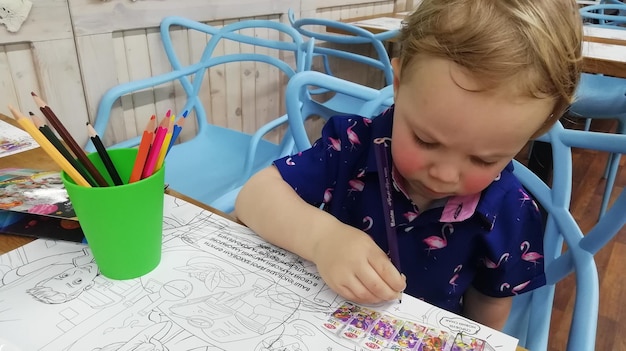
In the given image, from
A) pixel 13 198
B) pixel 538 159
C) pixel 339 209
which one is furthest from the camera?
pixel 538 159

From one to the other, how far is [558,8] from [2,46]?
1176 millimetres

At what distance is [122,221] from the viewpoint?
0.42 metres

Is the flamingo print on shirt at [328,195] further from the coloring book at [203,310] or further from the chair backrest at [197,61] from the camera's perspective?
the chair backrest at [197,61]

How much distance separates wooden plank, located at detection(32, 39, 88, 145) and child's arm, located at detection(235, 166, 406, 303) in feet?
2.92

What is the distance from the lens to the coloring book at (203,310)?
381 millimetres

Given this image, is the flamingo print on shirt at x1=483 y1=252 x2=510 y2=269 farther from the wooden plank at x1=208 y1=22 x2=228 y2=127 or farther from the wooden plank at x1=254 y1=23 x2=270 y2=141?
Answer: the wooden plank at x1=254 y1=23 x2=270 y2=141

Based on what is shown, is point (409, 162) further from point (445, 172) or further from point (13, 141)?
point (13, 141)

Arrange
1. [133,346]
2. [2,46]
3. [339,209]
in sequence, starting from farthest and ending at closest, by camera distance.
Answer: [2,46] → [339,209] → [133,346]

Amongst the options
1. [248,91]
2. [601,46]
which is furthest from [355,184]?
[601,46]

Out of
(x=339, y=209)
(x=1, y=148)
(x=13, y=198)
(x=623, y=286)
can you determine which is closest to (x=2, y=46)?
(x=1, y=148)

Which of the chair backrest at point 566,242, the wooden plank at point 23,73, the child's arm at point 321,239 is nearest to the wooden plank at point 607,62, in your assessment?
the chair backrest at point 566,242

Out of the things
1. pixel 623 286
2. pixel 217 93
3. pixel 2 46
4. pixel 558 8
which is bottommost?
pixel 623 286

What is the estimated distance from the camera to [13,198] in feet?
1.86

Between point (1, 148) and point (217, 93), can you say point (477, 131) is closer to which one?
point (1, 148)
